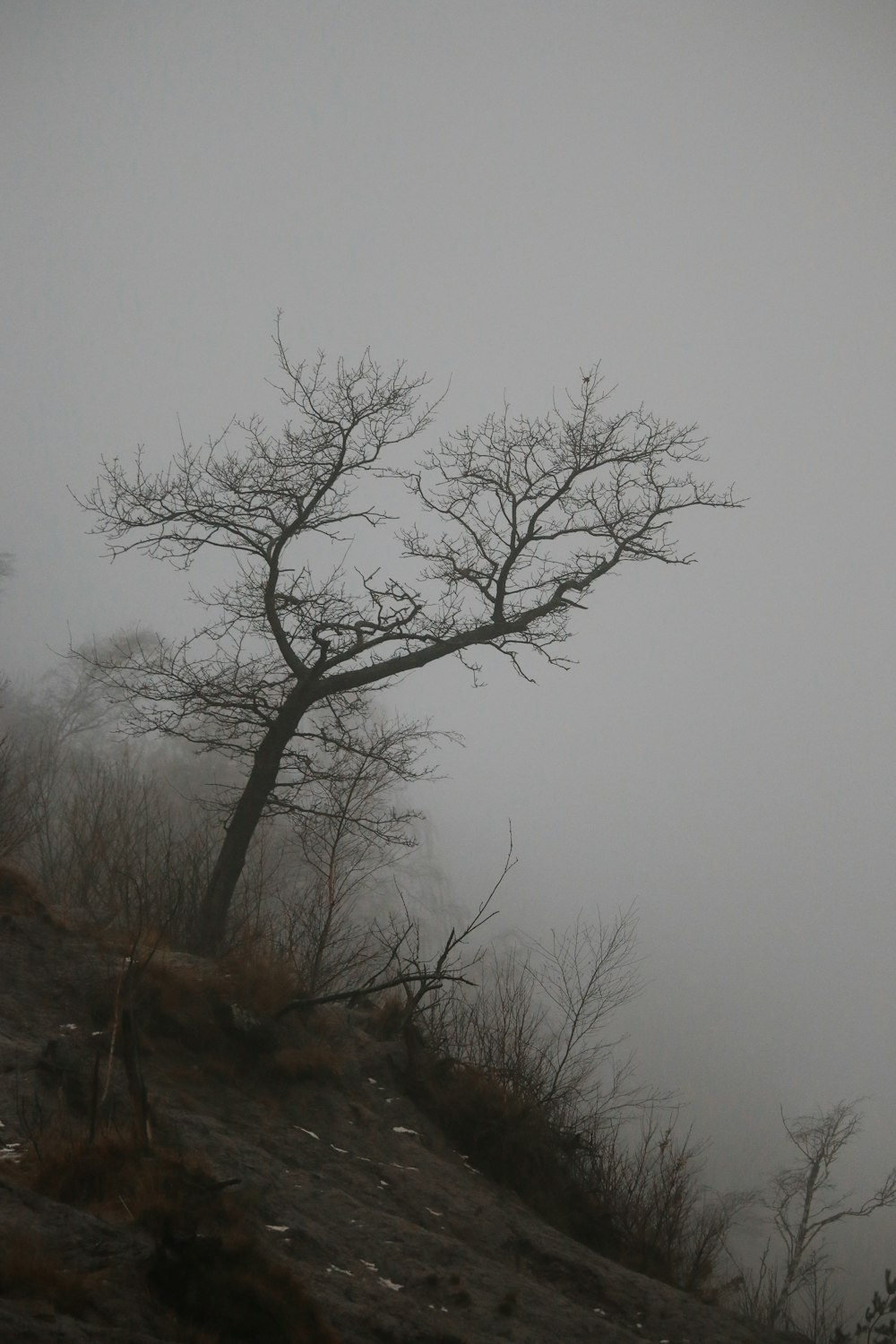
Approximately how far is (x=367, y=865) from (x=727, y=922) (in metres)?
119

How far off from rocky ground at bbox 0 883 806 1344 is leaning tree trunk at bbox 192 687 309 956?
7.21ft

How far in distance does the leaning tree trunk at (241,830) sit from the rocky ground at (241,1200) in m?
2.20

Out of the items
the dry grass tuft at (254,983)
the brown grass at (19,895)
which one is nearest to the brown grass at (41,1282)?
the dry grass tuft at (254,983)

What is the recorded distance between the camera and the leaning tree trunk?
28.2 feet

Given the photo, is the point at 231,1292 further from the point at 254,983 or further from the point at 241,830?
the point at 241,830

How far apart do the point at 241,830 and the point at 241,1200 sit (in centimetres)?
584

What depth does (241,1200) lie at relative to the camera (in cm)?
360

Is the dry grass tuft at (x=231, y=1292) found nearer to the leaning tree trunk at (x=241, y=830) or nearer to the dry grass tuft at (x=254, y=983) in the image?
the dry grass tuft at (x=254, y=983)

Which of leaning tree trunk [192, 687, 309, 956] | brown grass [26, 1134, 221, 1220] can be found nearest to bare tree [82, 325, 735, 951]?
leaning tree trunk [192, 687, 309, 956]

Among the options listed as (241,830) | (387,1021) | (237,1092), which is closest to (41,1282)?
(237,1092)

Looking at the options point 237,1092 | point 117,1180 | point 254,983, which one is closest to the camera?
point 117,1180

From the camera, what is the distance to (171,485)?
9656 millimetres

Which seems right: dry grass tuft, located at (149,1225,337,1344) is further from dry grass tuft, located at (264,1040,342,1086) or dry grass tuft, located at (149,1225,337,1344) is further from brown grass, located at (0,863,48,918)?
brown grass, located at (0,863,48,918)

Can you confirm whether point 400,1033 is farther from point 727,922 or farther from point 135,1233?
point 727,922
